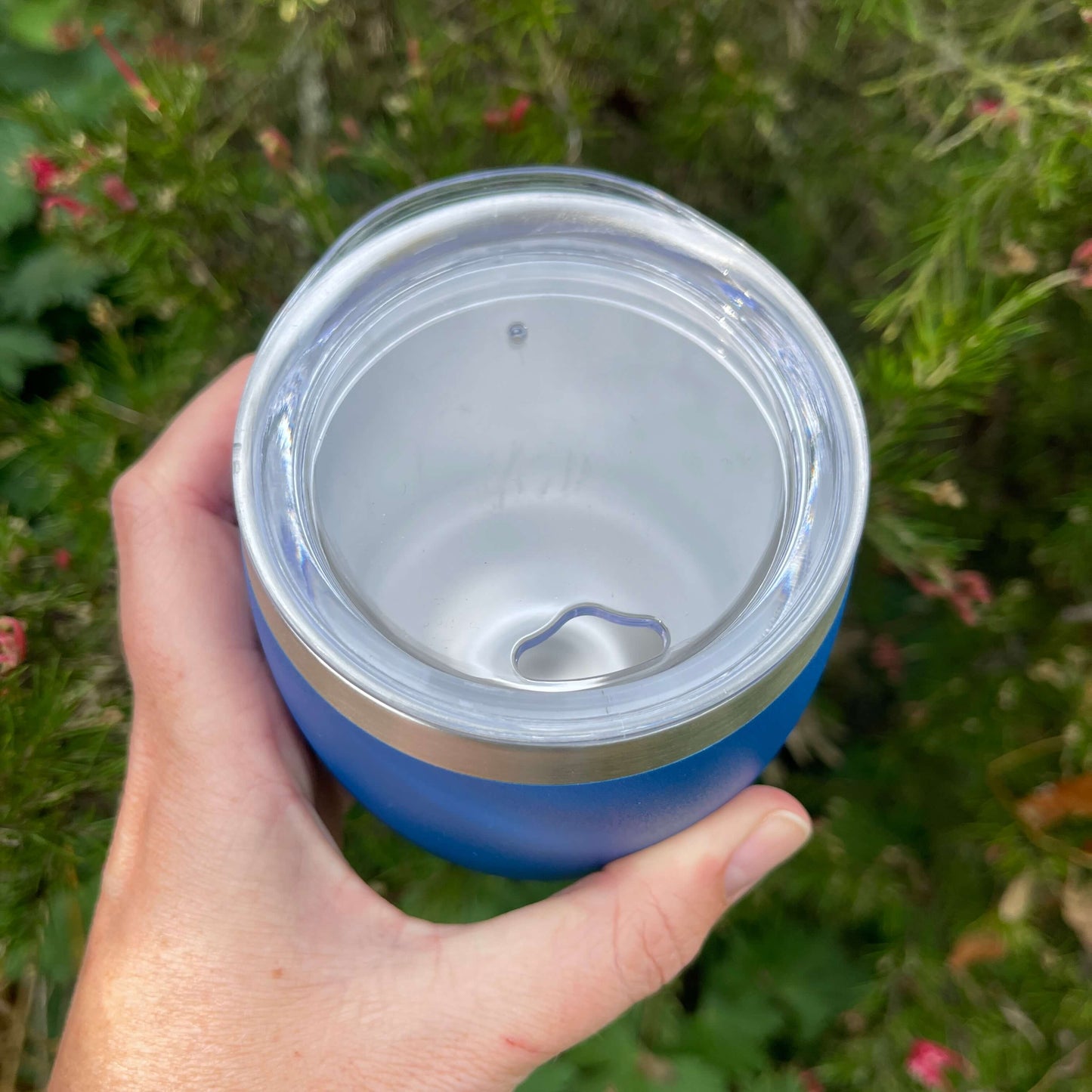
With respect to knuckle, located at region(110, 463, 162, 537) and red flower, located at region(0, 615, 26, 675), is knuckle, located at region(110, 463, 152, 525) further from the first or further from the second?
red flower, located at region(0, 615, 26, 675)

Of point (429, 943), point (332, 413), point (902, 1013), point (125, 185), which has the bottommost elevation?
point (902, 1013)

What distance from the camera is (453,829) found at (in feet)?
2.27

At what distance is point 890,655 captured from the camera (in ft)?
3.85

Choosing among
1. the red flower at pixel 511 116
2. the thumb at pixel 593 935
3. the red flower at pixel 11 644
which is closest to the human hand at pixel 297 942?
the thumb at pixel 593 935

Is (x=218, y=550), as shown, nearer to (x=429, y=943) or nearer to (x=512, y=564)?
(x=512, y=564)

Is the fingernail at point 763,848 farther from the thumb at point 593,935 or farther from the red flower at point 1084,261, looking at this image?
the red flower at point 1084,261

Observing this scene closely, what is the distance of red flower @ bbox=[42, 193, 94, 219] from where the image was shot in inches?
33.7

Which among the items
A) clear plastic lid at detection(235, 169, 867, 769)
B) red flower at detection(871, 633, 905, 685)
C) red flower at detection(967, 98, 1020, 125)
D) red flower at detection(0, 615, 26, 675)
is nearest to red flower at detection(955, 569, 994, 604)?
red flower at detection(871, 633, 905, 685)

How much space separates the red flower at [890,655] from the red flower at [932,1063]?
37 centimetres

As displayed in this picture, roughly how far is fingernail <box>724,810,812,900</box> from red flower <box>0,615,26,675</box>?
22.9 inches

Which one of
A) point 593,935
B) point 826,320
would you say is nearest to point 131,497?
point 593,935

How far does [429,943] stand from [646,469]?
0.40 m

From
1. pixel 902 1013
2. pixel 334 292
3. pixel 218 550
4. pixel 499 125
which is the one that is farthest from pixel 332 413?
pixel 902 1013

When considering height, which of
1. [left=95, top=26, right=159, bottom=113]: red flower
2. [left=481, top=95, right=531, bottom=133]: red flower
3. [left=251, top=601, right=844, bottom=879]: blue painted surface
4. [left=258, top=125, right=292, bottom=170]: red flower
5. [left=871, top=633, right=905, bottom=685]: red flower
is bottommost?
[left=871, top=633, right=905, bottom=685]: red flower
